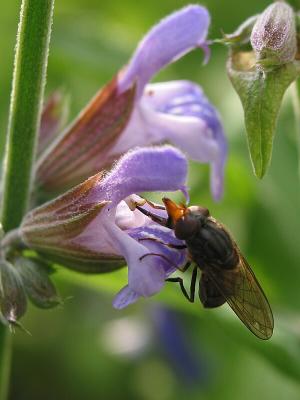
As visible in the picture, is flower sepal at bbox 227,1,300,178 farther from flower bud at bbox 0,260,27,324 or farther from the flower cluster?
flower bud at bbox 0,260,27,324

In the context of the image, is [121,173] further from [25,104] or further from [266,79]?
[266,79]

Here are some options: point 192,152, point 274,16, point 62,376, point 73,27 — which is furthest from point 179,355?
point 274,16

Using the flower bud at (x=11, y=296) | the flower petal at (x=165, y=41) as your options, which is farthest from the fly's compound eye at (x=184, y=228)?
the flower petal at (x=165, y=41)

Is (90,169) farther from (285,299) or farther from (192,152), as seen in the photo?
(285,299)

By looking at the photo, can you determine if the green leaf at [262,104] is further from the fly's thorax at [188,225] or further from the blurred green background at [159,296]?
the blurred green background at [159,296]

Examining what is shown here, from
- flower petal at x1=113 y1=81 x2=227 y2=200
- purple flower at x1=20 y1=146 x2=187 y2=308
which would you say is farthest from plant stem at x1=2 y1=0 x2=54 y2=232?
flower petal at x1=113 y1=81 x2=227 y2=200

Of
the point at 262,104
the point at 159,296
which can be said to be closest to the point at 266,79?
the point at 262,104
